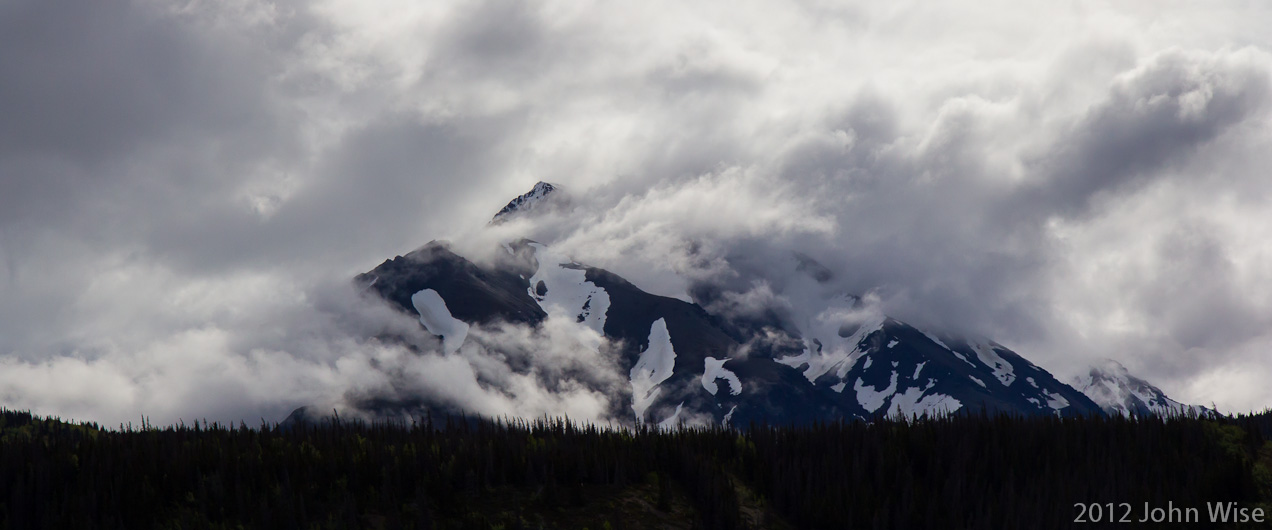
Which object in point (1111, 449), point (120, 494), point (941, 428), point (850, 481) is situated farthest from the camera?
point (941, 428)

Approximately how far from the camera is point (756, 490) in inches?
627

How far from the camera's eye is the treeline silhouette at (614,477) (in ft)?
44.4

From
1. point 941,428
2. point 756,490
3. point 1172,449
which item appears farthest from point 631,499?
point 1172,449

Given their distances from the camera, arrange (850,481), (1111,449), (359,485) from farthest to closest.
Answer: (1111,449), (850,481), (359,485)

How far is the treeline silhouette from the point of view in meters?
13.5

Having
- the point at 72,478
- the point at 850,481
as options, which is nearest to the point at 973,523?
the point at 850,481

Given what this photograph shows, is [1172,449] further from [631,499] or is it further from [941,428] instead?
[631,499]

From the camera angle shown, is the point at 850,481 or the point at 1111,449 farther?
the point at 1111,449

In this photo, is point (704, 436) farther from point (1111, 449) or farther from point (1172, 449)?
point (1172, 449)

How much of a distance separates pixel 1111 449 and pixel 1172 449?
4.64 feet

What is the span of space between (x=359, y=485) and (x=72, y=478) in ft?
14.3

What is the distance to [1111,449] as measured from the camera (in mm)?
17203

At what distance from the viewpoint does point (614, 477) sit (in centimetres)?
1532

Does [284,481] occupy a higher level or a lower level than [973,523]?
higher
